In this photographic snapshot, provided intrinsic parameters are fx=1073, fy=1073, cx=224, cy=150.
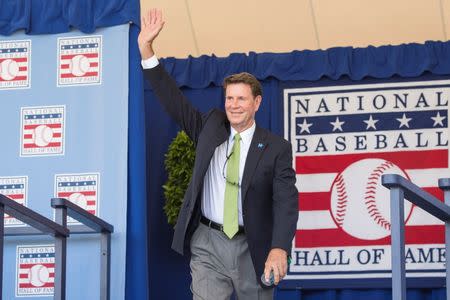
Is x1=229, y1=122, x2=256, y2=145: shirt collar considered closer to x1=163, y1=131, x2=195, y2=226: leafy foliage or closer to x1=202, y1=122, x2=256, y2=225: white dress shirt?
x1=202, y1=122, x2=256, y2=225: white dress shirt

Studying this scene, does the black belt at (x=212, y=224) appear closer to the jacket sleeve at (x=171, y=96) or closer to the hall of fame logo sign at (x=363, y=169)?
the jacket sleeve at (x=171, y=96)

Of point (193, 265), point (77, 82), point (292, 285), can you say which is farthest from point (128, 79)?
point (193, 265)

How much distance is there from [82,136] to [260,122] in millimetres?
1331

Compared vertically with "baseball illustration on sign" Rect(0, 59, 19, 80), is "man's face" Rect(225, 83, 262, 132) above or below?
below

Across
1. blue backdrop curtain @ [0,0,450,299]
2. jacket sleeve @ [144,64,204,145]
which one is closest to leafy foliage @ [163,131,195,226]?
blue backdrop curtain @ [0,0,450,299]

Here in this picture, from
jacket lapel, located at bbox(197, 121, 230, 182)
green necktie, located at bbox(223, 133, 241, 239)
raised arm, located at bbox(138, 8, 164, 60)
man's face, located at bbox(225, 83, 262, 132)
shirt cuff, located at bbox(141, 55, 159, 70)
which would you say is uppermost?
raised arm, located at bbox(138, 8, 164, 60)

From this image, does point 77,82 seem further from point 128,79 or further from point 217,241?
point 217,241

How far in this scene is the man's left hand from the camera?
13.4 ft

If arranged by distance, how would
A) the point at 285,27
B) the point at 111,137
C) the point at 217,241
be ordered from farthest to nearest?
1. the point at 285,27
2. the point at 111,137
3. the point at 217,241

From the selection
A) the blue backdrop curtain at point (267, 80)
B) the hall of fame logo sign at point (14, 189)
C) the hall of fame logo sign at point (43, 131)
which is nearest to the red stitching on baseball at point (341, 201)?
the blue backdrop curtain at point (267, 80)

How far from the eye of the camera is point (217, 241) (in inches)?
172

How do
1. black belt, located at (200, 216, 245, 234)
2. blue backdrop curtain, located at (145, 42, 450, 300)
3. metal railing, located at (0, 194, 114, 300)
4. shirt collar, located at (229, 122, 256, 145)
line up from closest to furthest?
black belt, located at (200, 216, 245, 234) → shirt collar, located at (229, 122, 256, 145) → metal railing, located at (0, 194, 114, 300) → blue backdrop curtain, located at (145, 42, 450, 300)

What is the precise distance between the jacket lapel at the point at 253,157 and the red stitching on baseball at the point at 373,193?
8.00 feet

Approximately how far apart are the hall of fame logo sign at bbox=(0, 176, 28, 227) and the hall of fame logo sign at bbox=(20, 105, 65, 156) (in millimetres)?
161
